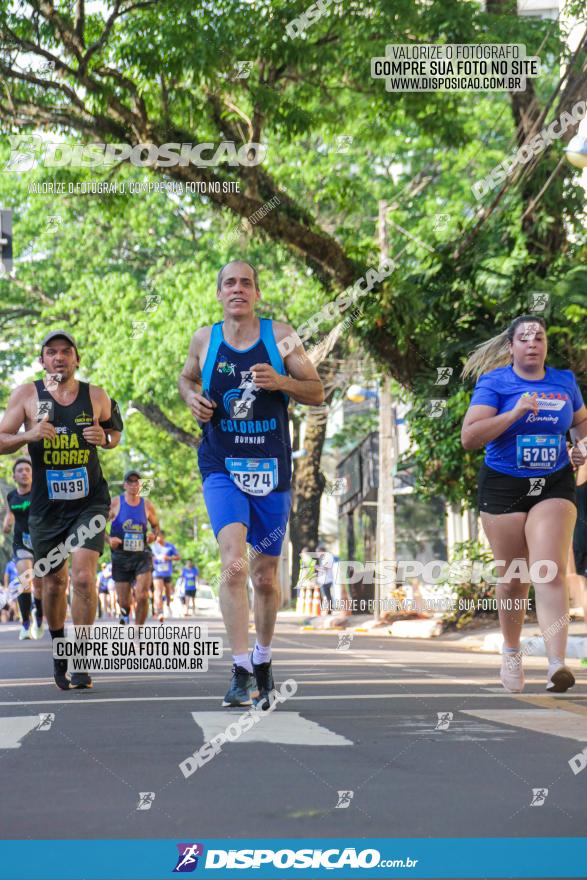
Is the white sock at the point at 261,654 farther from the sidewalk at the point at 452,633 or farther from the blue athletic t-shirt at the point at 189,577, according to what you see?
the blue athletic t-shirt at the point at 189,577

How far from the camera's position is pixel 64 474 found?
9.39m

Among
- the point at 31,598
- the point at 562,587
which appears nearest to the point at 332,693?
the point at 562,587

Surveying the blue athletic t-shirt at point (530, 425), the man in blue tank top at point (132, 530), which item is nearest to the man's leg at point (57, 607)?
the blue athletic t-shirt at point (530, 425)

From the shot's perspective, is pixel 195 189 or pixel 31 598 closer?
pixel 195 189

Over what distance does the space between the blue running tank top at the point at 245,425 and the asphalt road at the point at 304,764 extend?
45.2 inches

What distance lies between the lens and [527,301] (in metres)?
17.8

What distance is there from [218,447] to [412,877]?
14.6ft

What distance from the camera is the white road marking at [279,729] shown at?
5918 millimetres

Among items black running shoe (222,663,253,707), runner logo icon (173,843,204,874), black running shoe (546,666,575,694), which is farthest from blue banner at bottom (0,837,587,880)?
black running shoe (546,666,575,694)

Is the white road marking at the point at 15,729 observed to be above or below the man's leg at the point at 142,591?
below

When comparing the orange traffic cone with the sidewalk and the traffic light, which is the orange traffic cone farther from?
the traffic light

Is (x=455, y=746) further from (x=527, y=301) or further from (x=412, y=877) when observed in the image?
(x=527, y=301)

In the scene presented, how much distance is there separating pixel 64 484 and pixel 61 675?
1143 millimetres

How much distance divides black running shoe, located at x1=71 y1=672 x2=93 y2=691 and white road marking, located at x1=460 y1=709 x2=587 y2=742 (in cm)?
286
